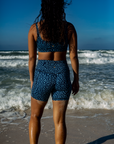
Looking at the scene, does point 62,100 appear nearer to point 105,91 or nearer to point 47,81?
point 47,81

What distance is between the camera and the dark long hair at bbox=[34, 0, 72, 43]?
64.5 inches

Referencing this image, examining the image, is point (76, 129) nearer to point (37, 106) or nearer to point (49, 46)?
point (37, 106)

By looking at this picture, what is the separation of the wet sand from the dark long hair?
185 centimetres

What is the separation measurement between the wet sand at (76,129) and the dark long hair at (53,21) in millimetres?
1846

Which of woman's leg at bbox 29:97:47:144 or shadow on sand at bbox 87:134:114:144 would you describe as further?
shadow on sand at bbox 87:134:114:144

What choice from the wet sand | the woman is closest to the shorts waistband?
the woman

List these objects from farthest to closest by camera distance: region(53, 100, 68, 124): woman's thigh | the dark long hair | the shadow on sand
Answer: the shadow on sand, region(53, 100, 68, 124): woman's thigh, the dark long hair

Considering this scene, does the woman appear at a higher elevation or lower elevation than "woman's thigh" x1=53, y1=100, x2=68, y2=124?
higher

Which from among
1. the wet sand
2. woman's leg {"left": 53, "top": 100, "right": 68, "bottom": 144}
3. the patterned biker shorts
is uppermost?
the patterned biker shorts

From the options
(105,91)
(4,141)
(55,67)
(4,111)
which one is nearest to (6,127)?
(4,141)

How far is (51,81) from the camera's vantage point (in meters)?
1.72

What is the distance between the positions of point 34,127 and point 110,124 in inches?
81.0

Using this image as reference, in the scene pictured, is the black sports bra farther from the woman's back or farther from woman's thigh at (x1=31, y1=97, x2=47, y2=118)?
woman's thigh at (x1=31, y1=97, x2=47, y2=118)

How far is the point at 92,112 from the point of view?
386 centimetres
